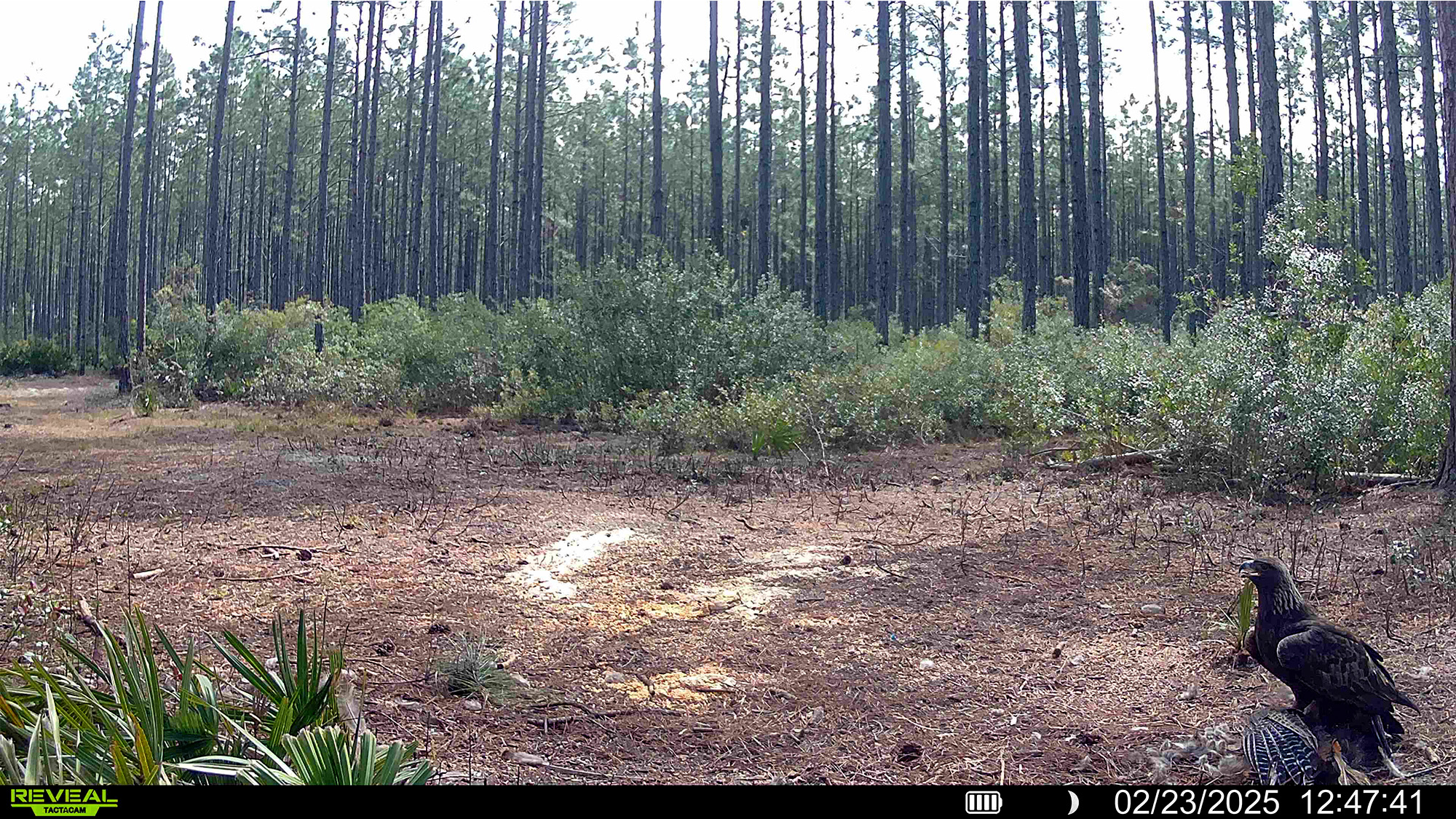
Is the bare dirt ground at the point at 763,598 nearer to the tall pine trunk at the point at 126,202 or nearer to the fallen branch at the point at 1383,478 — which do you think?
the fallen branch at the point at 1383,478

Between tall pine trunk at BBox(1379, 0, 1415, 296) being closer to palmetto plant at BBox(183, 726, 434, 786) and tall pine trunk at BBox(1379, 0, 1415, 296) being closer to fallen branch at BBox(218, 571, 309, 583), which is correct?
fallen branch at BBox(218, 571, 309, 583)

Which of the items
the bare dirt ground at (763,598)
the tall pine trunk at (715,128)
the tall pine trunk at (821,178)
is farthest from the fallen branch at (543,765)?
the tall pine trunk at (821,178)

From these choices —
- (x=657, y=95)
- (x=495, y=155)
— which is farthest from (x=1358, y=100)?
(x=495, y=155)

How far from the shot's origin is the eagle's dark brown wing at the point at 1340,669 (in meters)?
3.12

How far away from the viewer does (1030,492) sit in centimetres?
843

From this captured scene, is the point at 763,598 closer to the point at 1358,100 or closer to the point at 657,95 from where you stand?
the point at 657,95

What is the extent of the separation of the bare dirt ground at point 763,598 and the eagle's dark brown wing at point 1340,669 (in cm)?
20

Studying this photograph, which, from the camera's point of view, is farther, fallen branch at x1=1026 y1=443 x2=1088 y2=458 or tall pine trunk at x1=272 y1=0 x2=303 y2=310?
tall pine trunk at x1=272 y1=0 x2=303 y2=310

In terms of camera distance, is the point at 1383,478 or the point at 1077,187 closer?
the point at 1383,478

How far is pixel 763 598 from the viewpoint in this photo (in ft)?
17.4
